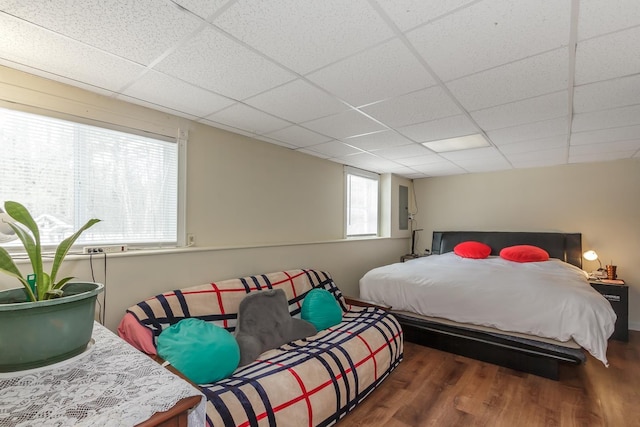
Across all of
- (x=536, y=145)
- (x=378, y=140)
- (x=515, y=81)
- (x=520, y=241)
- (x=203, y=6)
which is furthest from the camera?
(x=520, y=241)

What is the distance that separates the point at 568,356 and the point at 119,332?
349 centimetres

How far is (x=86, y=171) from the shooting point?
212cm

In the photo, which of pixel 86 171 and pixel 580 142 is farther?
pixel 580 142

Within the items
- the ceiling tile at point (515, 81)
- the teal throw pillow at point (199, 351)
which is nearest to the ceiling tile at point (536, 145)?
the ceiling tile at point (515, 81)

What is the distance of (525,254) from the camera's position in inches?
160

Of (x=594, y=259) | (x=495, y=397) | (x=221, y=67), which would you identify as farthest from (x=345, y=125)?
(x=594, y=259)

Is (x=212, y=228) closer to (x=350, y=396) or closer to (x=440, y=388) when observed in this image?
(x=350, y=396)

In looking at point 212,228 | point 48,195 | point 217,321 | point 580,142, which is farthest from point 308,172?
point 580,142

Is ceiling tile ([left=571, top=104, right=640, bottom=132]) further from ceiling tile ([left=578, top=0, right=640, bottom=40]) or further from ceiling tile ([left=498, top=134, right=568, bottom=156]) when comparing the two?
ceiling tile ([left=578, top=0, right=640, bottom=40])

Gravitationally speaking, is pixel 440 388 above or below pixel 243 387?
below

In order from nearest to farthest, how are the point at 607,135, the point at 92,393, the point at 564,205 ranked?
the point at 92,393 < the point at 607,135 < the point at 564,205

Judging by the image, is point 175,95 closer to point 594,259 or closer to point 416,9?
point 416,9

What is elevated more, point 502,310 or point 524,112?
point 524,112

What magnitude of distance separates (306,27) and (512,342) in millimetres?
3084
